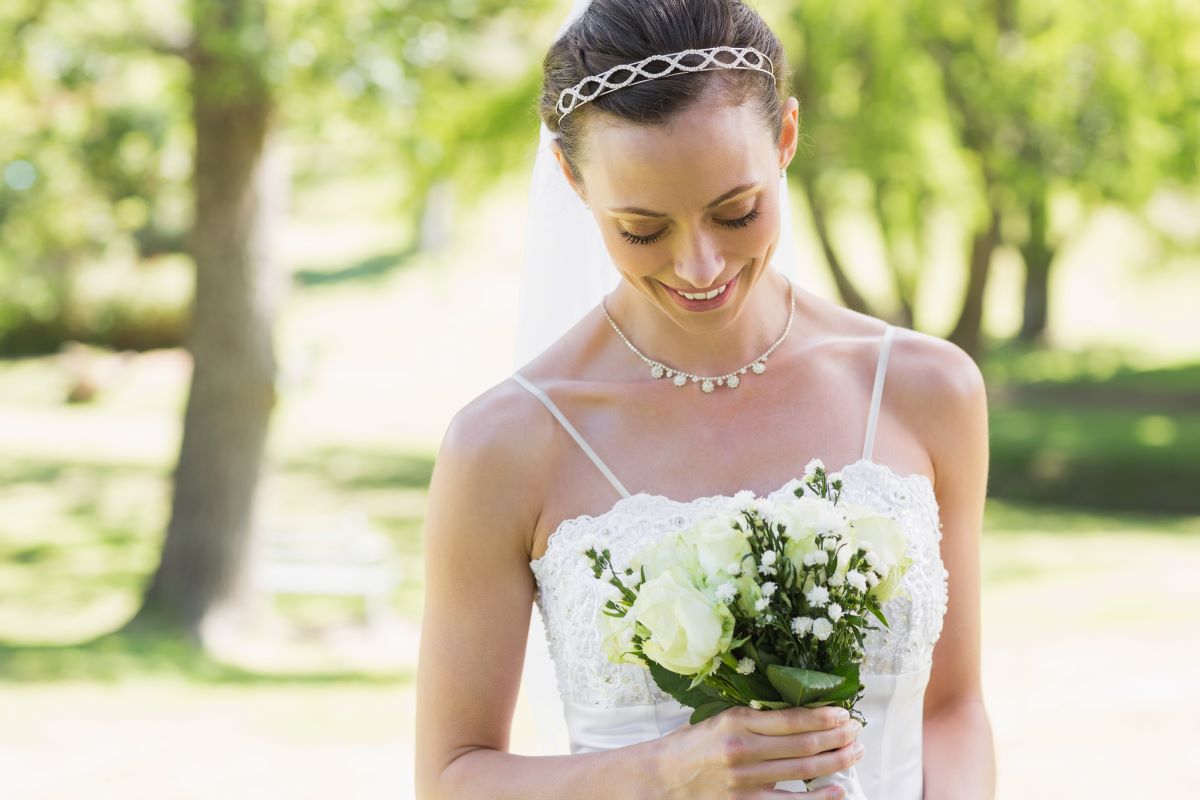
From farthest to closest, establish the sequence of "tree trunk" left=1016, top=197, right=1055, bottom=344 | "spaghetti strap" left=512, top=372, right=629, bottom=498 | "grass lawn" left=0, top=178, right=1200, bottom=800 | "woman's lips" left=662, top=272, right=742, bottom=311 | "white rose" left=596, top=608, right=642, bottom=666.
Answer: "tree trunk" left=1016, top=197, right=1055, bottom=344 < "grass lawn" left=0, top=178, right=1200, bottom=800 < "spaghetti strap" left=512, top=372, right=629, bottom=498 < "woman's lips" left=662, top=272, right=742, bottom=311 < "white rose" left=596, top=608, right=642, bottom=666

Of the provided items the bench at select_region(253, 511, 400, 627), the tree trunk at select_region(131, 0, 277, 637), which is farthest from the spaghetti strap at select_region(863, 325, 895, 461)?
the bench at select_region(253, 511, 400, 627)

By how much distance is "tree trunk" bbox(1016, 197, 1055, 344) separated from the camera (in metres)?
19.9

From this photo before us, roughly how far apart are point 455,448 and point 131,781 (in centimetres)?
594

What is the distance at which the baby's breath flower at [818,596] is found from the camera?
73.0 inches

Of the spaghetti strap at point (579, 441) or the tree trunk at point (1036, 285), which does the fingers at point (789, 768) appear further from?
the tree trunk at point (1036, 285)

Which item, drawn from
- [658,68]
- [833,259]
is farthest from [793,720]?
[833,259]

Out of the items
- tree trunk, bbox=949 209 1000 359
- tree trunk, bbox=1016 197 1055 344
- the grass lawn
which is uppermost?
tree trunk, bbox=1016 197 1055 344

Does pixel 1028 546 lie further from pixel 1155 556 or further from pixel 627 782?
pixel 627 782

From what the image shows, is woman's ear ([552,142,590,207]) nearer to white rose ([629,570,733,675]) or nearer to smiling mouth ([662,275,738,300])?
smiling mouth ([662,275,738,300])

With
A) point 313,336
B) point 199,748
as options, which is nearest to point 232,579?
point 199,748

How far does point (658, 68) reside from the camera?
2.23 meters

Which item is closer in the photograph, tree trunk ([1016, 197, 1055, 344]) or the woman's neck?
the woman's neck

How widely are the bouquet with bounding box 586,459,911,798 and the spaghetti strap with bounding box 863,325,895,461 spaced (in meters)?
0.48

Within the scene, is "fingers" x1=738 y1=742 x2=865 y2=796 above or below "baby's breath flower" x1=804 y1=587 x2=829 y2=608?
below
